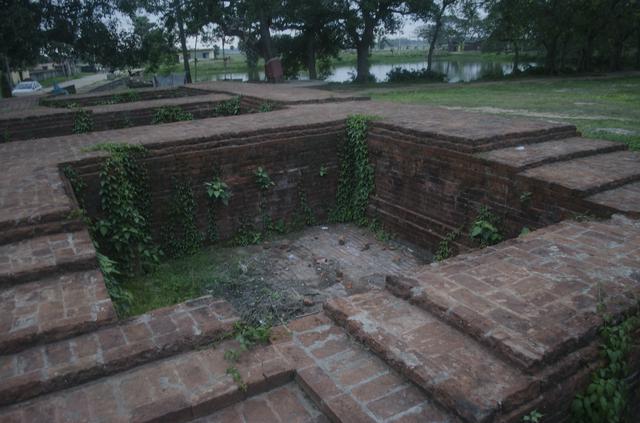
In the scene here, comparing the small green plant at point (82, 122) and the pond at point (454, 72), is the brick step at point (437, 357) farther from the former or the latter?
the pond at point (454, 72)

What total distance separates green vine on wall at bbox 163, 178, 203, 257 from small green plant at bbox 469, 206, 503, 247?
3.28 metres

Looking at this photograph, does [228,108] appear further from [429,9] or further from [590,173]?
[429,9]

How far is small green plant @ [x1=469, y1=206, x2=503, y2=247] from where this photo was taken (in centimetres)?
493

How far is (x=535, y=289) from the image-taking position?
2.72m

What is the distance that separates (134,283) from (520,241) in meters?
3.83

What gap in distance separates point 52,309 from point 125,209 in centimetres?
251

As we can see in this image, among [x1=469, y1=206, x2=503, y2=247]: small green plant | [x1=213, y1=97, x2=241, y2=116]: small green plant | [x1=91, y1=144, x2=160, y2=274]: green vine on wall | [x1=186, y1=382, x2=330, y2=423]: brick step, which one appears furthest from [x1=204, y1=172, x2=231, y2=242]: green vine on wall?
[x1=213, y1=97, x2=241, y2=116]: small green plant

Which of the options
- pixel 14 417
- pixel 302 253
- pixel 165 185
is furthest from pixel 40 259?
pixel 302 253

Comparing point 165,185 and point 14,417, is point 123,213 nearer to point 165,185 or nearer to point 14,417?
point 165,185

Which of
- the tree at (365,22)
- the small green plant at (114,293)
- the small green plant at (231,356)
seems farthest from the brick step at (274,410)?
the tree at (365,22)

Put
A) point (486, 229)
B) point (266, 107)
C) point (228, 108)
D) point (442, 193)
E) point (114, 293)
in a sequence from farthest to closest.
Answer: point (228, 108) < point (266, 107) < point (442, 193) < point (486, 229) < point (114, 293)

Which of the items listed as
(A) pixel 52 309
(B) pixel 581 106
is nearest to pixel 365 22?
(B) pixel 581 106

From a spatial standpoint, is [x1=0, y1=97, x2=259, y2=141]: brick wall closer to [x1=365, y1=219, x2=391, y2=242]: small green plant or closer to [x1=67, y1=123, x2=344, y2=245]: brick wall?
[x1=67, y1=123, x2=344, y2=245]: brick wall

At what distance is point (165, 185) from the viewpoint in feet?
18.3
